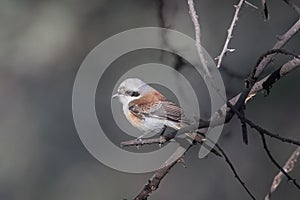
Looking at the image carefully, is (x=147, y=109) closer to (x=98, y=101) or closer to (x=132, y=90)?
(x=132, y=90)

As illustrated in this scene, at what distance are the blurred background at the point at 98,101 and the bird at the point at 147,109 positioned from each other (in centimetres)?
148

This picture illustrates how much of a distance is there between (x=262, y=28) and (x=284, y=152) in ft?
2.78

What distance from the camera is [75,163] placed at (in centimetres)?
546

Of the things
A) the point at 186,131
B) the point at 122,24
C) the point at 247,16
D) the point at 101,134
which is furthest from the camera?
the point at 122,24

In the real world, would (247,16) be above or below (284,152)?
above

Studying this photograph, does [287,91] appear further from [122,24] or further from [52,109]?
[52,109]

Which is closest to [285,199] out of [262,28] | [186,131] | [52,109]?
[262,28]

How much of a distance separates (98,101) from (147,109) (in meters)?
2.74

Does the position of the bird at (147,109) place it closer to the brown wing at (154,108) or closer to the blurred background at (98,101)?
the brown wing at (154,108)

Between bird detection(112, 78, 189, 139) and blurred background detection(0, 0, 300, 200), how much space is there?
58.4 inches

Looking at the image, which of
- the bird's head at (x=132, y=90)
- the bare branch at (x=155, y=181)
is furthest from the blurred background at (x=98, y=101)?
the bare branch at (x=155, y=181)

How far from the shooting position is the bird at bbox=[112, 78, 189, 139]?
2.60 meters

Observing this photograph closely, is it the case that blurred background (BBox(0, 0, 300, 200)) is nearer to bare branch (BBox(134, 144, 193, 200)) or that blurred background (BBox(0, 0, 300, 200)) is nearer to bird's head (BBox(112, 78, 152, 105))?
bird's head (BBox(112, 78, 152, 105))

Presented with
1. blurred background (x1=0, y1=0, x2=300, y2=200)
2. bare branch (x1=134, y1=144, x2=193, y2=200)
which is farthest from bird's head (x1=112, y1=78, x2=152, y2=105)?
blurred background (x1=0, y1=0, x2=300, y2=200)
